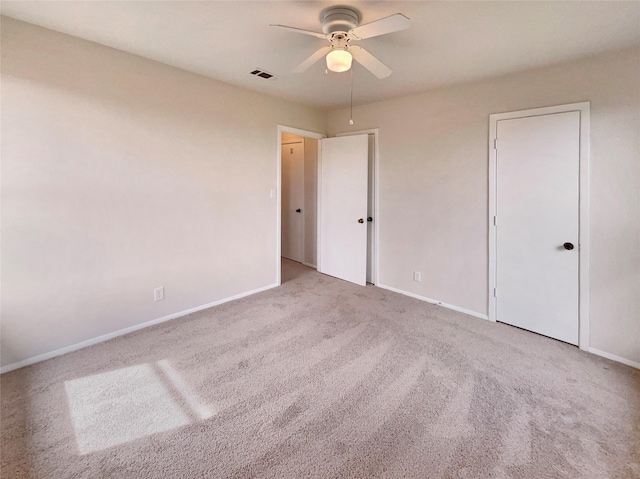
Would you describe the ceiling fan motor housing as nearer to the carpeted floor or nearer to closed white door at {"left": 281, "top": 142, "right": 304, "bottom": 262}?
the carpeted floor

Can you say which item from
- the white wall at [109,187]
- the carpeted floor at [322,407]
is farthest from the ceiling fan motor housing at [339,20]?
the carpeted floor at [322,407]

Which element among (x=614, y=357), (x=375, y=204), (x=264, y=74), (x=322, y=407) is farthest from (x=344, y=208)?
(x=614, y=357)

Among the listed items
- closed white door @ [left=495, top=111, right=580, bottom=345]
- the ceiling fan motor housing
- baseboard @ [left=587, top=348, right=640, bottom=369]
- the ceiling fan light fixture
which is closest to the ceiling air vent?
the ceiling fan motor housing

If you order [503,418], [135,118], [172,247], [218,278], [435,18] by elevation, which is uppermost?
[435,18]

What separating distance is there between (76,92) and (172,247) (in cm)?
143

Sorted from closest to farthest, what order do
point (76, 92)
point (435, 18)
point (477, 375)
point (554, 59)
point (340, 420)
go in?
point (340, 420)
point (435, 18)
point (477, 375)
point (76, 92)
point (554, 59)

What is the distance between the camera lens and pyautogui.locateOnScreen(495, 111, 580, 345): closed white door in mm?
2529

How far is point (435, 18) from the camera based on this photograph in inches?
76.2

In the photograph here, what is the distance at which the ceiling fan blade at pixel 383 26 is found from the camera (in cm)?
159

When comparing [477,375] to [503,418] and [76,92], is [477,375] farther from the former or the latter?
[76,92]

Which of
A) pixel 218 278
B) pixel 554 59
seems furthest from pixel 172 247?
pixel 554 59

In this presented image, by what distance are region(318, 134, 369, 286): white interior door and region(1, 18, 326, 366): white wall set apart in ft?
3.95

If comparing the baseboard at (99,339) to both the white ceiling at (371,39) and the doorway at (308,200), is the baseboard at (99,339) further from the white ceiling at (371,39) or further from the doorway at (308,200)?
the white ceiling at (371,39)

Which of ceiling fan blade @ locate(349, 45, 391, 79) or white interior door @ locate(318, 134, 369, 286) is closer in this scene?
ceiling fan blade @ locate(349, 45, 391, 79)
